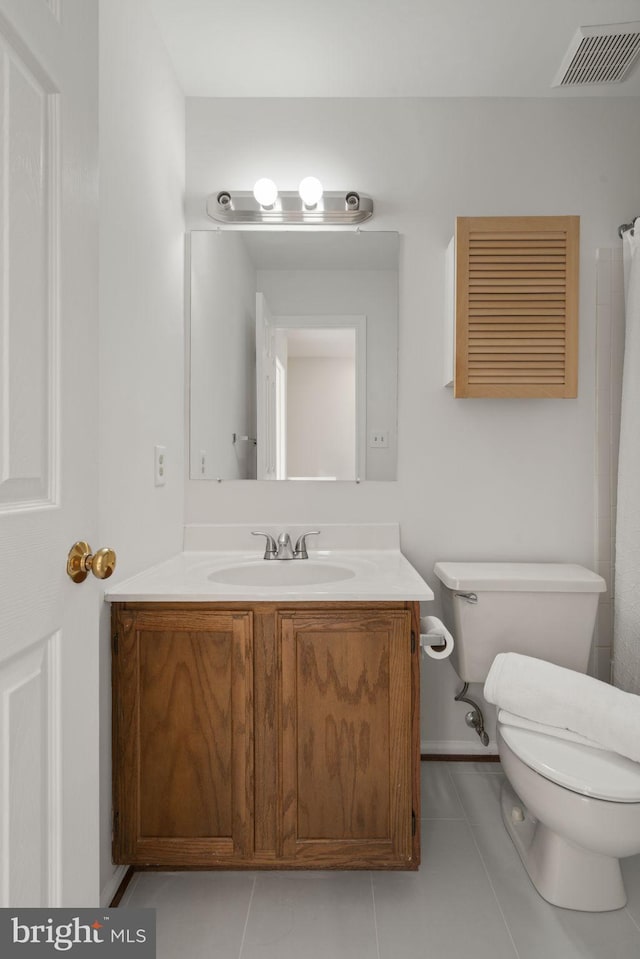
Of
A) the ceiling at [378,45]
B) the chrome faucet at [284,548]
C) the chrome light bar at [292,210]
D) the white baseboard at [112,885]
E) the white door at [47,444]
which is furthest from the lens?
the chrome light bar at [292,210]

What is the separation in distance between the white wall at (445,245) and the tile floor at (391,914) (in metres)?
0.61

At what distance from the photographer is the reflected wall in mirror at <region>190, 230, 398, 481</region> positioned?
2.08 meters

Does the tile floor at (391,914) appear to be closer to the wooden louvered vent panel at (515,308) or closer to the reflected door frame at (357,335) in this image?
the reflected door frame at (357,335)

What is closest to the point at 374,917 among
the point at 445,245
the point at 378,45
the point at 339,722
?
the point at 339,722

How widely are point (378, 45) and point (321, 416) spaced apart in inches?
45.1

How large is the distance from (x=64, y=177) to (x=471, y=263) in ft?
4.60

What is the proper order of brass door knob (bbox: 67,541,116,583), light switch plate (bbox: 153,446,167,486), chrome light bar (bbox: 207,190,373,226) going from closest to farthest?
1. brass door knob (bbox: 67,541,116,583)
2. light switch plate (bbox: 153,446,167,486)
3. chrome light bar (bbox: 207,190,373,226)

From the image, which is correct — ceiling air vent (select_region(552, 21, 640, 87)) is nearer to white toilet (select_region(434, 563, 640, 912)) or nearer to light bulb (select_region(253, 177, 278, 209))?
light bulb (select_region(253, 177, 278, 209))

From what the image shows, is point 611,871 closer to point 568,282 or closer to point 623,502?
point 623,502

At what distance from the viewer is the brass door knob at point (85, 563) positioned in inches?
33.2

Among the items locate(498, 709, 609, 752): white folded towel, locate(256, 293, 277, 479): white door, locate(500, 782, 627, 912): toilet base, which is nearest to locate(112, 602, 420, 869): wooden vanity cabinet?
locate(498, 709, 609, 752): white folded towel

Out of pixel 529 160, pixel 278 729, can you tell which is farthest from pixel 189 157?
pixel 278 729

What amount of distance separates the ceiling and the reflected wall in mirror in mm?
481

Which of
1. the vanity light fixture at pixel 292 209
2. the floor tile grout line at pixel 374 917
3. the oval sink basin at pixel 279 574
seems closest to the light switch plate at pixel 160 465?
the oval sink basin at pixel 279 574
